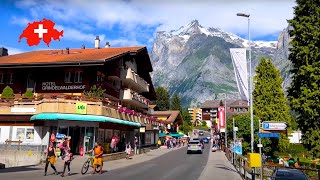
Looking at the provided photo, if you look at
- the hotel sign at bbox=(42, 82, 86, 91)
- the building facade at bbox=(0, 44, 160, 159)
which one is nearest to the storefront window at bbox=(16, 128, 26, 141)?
the building facade at bbox=(0, 44, 160, 159)

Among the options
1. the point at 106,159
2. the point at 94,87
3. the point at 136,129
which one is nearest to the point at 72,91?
the point at 94,87

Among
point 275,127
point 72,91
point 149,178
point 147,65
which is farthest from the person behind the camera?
point 147,65

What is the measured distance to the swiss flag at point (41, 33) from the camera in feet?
128

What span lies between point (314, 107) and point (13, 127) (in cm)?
2494

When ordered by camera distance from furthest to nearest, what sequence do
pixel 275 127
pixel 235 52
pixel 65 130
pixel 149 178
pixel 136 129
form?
pixel 136 129
pixel 65 130
pixel 235 52
pixel 149 178
pixel 275 127

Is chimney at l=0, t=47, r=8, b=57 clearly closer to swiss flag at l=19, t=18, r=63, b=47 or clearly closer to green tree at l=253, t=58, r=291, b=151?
swiss flag at l=19, t=18, r=63, b=47

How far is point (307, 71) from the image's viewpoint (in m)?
25.3

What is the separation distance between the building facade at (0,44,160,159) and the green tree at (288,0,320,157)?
15.9 metres

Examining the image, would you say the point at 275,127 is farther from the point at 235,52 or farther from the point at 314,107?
the point at 314,107

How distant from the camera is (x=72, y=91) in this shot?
34.2 m

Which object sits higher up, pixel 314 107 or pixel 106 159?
pixel 314 107

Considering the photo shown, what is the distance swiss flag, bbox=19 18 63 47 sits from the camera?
1531 inches

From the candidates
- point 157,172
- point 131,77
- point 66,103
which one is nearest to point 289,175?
point 157,172

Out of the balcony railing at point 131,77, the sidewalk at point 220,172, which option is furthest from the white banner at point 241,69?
the balcony railing at point 131,77
